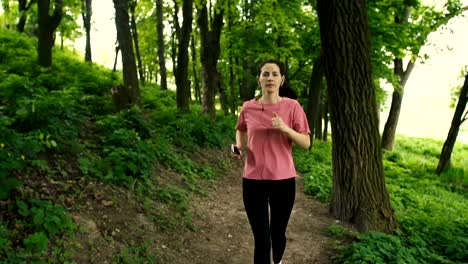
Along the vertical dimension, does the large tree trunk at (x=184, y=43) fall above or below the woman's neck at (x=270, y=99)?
above

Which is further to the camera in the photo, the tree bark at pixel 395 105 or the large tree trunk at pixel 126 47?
the tree bark at pixel 395 105

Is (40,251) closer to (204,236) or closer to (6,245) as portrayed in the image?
(6,245)

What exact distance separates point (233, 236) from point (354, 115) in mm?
2689

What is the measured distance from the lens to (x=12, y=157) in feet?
13.7

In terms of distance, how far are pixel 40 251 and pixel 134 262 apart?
1.05 m

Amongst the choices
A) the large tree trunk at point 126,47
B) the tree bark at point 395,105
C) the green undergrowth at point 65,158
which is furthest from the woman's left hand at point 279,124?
the tree bark at point 395,105

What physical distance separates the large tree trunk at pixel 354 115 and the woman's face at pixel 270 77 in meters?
2.34

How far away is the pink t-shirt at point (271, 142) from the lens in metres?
4.03

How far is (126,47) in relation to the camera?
941 cm

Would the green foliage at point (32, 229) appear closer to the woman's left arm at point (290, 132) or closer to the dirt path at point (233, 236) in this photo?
the dirt path at point (233, 236)

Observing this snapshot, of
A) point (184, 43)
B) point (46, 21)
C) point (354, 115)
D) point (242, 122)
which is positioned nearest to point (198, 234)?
point (242, 122)

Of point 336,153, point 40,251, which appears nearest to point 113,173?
point 40,251

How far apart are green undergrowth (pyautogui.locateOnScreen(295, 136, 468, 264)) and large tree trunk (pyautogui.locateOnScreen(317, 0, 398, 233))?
53cm

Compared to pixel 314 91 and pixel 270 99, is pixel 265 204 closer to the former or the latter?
pixel 270 99
